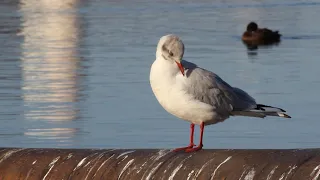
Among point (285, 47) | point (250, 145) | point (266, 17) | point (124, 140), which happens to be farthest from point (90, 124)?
point (266, 17)

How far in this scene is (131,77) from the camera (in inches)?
768

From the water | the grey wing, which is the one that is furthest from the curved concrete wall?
the water

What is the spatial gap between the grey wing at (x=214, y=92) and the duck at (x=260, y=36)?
2213cm

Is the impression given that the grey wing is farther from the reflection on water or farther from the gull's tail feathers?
the reflection on water

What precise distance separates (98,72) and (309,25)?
15.7 metres

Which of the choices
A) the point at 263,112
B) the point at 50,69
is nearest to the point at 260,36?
the point at 50,69

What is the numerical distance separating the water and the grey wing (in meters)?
5.03

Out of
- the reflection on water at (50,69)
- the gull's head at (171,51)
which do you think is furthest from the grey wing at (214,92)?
the reflection on water at (50,69)

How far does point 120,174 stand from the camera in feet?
21.8

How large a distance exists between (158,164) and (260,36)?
24585 mm

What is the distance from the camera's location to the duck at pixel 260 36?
29.7 m

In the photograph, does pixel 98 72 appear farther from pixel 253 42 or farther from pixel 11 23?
pixel 11 23

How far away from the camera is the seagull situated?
6.86 m

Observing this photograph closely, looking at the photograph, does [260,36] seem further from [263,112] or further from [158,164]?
[158,164]
